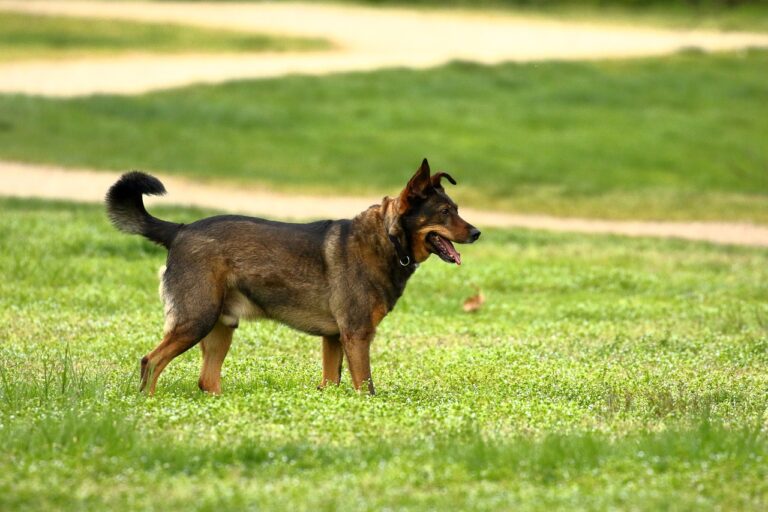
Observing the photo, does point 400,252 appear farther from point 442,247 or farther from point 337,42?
point 337,42

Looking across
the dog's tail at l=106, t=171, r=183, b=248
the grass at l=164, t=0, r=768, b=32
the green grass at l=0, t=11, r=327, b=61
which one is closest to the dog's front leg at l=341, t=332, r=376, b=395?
the dog's tail at l=106, t=171, r=183, b=248

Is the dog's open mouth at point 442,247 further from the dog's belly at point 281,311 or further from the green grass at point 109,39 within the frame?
the green grass at point 109,39

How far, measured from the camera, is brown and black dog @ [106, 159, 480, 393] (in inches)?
374

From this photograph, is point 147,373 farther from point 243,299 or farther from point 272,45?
point 272,45

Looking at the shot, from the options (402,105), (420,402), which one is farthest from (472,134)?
(420,402)

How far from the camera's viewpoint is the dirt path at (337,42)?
107ft

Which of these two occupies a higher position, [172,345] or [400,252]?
[400,252]

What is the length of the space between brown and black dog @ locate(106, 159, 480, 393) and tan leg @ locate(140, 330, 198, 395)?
0.20 meters

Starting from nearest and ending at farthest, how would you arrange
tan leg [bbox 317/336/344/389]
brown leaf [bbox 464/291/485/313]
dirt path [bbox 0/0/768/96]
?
tan leg [bbox 317/336/344/389]
brown leaf [bbox 464/291/485/313]
dirt path [bbox 0/0/768/96]

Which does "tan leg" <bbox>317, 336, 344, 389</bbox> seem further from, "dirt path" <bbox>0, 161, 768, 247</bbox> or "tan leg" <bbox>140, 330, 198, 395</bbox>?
"dirt path" <bbox>0, 161, 768, 247</bbox>

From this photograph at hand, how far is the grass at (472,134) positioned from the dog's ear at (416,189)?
513 inches

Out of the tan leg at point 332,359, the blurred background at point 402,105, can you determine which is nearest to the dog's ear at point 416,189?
the tan leg at point 332,359

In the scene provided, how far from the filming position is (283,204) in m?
21.8

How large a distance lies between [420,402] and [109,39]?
30.1 m
